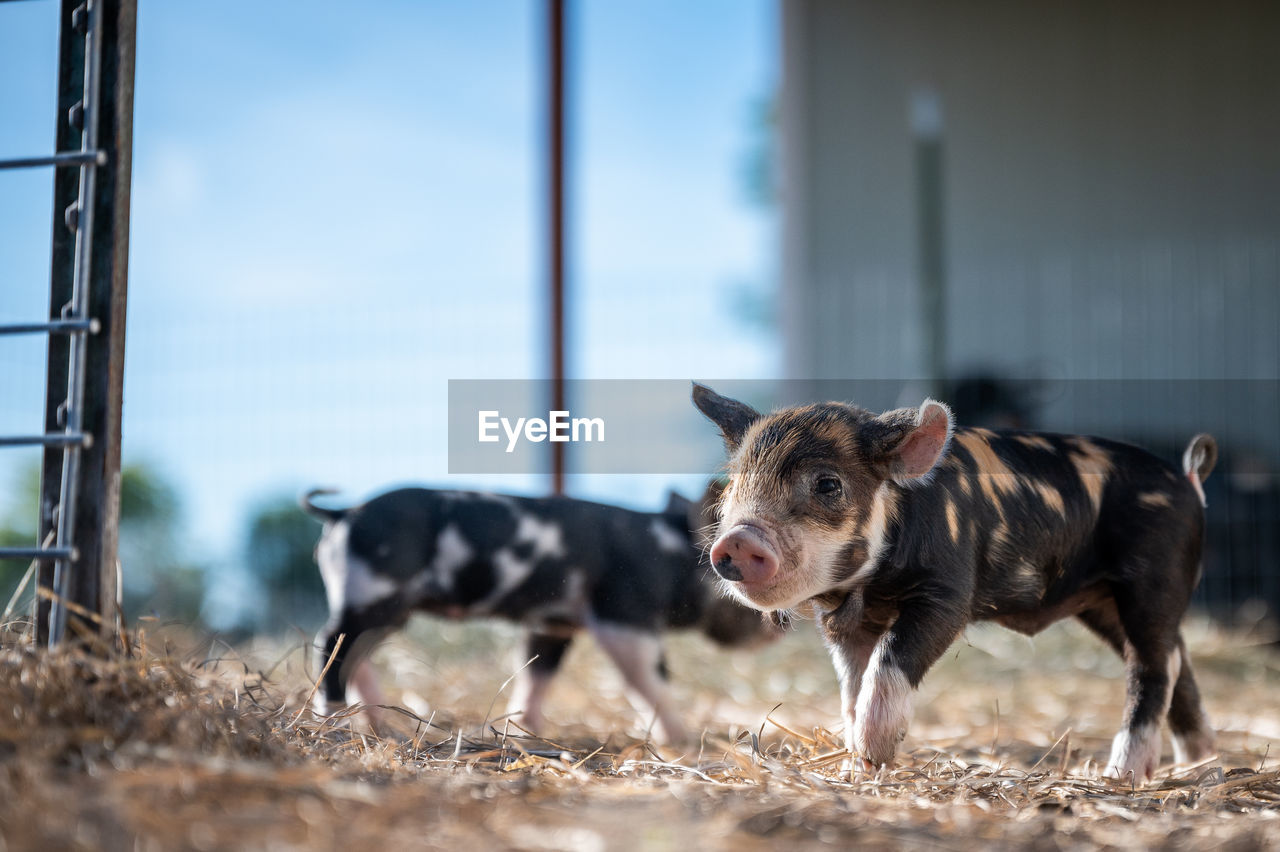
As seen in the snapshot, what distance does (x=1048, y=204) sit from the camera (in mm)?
9570

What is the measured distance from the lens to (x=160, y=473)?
826cm

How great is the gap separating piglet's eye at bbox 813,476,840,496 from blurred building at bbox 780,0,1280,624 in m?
5.86

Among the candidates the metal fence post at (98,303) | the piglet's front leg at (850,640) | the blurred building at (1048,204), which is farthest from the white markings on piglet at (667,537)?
the blurred building at (1048,204)

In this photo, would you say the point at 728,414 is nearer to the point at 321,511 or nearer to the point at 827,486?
the point at 827,486

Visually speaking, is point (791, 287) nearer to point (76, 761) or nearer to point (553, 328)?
point (553, 328)

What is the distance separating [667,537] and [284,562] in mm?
4378

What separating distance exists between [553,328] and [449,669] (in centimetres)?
195

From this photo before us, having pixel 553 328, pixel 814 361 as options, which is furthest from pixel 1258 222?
pixel 553 328

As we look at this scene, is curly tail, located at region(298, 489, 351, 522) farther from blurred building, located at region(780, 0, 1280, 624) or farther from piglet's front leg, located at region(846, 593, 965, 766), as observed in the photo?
blurred building, located at region(780, 0, 1280, 624)

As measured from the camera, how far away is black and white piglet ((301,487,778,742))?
381 cm

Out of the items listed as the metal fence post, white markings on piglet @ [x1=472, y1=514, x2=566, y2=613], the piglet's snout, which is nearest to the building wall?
white markings on piglet @ [x1=472, y1=514, x2=566, y2=613]

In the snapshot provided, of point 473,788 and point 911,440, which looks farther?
point 911,440

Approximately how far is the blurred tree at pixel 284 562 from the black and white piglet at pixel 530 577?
142 inches

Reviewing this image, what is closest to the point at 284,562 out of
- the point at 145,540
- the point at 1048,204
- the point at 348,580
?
the point at 145,540
